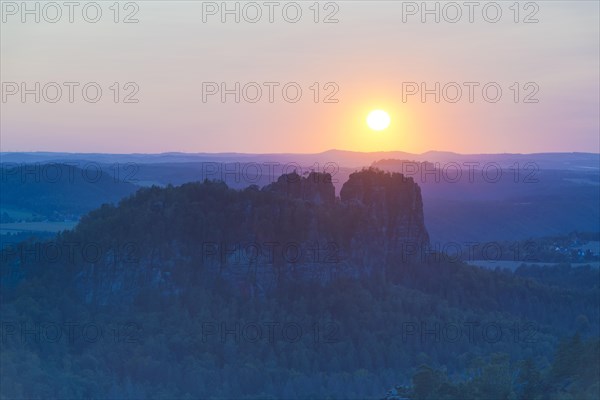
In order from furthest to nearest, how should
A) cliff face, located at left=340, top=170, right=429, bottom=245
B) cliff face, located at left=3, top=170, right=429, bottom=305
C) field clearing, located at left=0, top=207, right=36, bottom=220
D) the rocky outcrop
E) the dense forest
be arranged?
field clearing, located at left=0, top=207, right=36, bottom=220
cliff face, located at left=340, top=170, right=429, bottom=245
the rocky outcrop
cliff face, located at left=3, top=170, right=429, bottom=305
the dense forest

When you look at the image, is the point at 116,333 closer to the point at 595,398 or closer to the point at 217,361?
the point at 217,361

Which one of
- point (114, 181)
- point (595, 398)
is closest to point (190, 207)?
point (595, 398)

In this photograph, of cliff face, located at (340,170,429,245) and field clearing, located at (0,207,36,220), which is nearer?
cliff face, located at (340,170,429,245)

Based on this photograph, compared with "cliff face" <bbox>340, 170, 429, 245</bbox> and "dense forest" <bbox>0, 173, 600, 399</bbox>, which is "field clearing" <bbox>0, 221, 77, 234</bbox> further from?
"dense forest" <bbox>0, 173, 600, 399</bbox>

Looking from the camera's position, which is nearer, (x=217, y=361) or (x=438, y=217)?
(x=217, y=361)

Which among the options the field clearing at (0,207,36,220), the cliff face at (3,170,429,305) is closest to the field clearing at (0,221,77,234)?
the field clearing at (0,207,36,220)

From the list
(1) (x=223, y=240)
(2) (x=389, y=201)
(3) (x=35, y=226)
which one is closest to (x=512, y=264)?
(2) (x=389, y=201)
